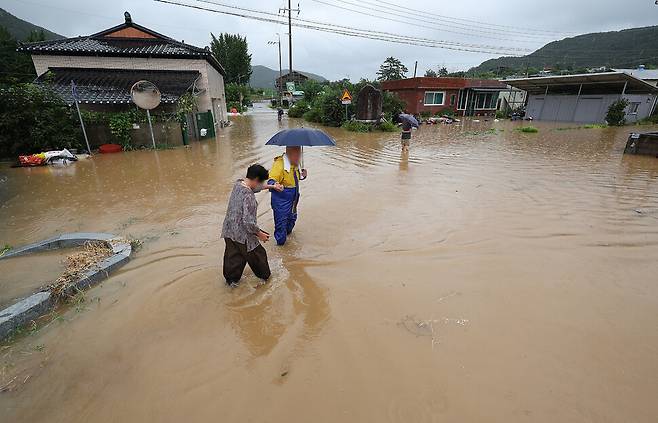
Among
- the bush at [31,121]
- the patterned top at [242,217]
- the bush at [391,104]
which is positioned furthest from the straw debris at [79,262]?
the bush at [391,104]

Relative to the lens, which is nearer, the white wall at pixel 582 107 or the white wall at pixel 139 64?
the white wall at pixel 139 64

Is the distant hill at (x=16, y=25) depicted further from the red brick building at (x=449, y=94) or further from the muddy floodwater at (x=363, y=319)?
the muddy floodwater at (x=363, y=319)

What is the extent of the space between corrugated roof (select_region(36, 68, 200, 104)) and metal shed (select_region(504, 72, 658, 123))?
26861mm

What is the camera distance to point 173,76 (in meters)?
17.0

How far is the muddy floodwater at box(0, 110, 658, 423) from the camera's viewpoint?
7.91ft

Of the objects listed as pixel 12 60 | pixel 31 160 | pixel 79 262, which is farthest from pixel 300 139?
pixel 12 60

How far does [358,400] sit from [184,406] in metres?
1.29

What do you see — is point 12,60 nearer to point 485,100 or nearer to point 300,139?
point 300,139

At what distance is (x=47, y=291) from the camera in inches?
136

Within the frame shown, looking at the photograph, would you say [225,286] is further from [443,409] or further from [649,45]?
[649,45]

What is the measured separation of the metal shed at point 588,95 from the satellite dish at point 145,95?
27972 mm

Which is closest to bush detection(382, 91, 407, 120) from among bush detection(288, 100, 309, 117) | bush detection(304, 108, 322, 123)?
bush detection(304, 108, 322, 123)

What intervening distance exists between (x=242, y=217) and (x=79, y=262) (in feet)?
7.68

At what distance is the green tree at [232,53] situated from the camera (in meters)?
53.5
